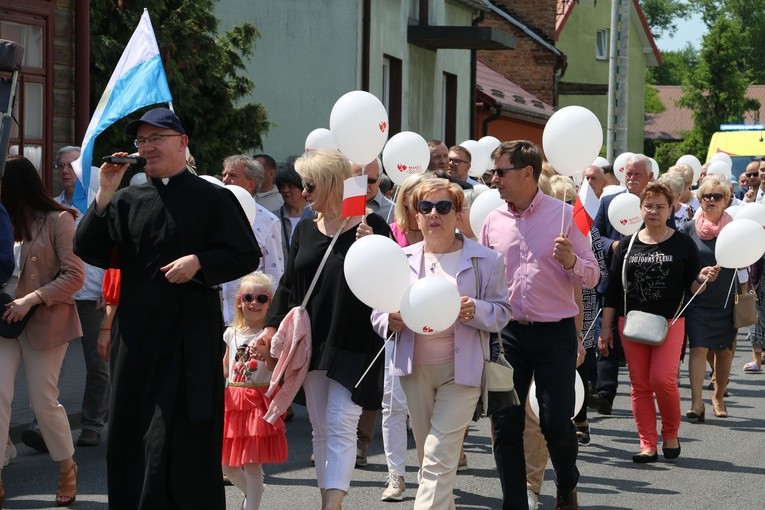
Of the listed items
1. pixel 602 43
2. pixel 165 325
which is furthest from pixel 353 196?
pixel 602 43

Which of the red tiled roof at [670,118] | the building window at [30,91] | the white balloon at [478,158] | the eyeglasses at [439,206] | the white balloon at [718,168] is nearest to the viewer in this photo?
the eyeglasses at [439,206]

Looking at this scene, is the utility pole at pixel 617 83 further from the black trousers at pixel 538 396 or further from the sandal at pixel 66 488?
the sandal at pixel 66 488

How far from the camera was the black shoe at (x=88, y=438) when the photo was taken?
973cm

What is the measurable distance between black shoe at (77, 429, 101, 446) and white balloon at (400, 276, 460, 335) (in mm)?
4032

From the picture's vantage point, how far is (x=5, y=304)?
309 inches

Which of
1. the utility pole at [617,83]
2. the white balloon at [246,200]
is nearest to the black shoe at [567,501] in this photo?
the white balloon at [246,200]

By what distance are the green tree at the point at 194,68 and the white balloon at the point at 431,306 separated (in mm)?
9395

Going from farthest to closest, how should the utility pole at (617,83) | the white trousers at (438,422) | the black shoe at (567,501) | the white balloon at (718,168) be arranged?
the utility pole at (617,83)
the white balloon at (718,168)
the black shoe at (567,501)
the white trousers at (438,422)

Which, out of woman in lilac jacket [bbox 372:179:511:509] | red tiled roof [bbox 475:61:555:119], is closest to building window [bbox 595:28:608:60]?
red tiled roof [bbox 475:61:555:119]

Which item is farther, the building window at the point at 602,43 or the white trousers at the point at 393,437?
the building window at the point at 602,43

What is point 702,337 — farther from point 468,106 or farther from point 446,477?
point 468,106

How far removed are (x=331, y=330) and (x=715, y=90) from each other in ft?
206

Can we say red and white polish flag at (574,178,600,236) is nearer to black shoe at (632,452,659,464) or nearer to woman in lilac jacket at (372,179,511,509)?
woman in lilac jacket at (372,179,511,509)

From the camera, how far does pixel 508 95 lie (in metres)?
36.6
